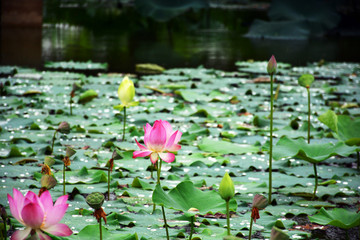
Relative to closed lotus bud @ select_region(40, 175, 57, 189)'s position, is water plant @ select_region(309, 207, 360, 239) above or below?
below

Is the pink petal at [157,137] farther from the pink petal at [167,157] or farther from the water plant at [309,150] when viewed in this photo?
the water plant at [309,150]

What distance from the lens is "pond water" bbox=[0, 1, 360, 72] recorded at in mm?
5219

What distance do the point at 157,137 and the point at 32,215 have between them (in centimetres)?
→ 41

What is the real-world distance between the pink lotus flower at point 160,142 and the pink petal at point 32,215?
1.18 ft

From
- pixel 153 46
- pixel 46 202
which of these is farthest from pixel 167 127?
pixel 153 46

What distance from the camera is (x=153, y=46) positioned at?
261 inches

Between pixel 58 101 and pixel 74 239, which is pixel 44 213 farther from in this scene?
pixel 58 101

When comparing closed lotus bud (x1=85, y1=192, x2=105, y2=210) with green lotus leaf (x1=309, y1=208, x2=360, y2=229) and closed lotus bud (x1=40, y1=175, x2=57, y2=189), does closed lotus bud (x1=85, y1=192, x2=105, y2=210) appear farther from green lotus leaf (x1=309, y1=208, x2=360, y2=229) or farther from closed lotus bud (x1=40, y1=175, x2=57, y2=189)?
green lotus leaf (x1=309, y1=208, x2=360, y2=229)

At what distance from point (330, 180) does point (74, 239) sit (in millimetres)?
940

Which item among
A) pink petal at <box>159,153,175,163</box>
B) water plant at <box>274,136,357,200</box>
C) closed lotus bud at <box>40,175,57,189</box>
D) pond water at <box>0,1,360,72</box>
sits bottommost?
water plant at <box>274,136,357,200</box>

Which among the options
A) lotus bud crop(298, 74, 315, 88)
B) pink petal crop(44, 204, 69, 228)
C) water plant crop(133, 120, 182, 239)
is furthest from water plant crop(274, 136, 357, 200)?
pink petal crop(44, 204, 69, 228)

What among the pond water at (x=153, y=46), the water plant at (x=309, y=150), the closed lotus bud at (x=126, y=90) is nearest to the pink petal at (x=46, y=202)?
the water plant at (x=309, y=150)

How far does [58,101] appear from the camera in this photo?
2943mm

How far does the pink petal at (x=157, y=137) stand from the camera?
1.17 metres
